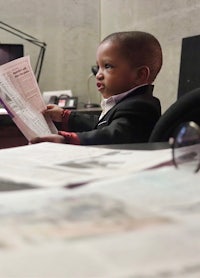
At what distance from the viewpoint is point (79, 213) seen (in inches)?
15.2

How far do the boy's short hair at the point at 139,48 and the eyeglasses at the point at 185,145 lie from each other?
0.94m

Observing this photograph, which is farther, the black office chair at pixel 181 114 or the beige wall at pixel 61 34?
the beige wall at pixel 61 34

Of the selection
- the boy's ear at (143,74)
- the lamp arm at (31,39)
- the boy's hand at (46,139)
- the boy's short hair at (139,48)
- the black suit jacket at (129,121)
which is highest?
the boy's short hair at (139,48)

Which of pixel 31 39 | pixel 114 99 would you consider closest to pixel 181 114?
pixel 114 99

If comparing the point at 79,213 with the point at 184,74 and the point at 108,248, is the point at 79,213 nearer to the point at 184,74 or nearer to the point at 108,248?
the point at 108,248

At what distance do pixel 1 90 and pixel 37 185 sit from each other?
64 cm

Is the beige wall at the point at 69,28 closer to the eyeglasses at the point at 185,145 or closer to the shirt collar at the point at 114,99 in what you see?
the shirt collar at the point at 114,99

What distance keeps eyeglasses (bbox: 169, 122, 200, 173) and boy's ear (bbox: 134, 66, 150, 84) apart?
3.07 ft

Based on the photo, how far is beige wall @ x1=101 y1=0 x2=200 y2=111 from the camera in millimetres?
2094

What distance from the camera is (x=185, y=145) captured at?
59cm

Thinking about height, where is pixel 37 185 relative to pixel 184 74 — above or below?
above

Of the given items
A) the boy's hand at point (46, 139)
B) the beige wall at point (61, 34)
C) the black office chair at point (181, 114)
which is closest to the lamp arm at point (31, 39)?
the beige wall at point (61, 34)

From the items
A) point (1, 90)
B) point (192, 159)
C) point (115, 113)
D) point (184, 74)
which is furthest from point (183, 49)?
point (192, 159)

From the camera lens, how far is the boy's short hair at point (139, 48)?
1.49m
